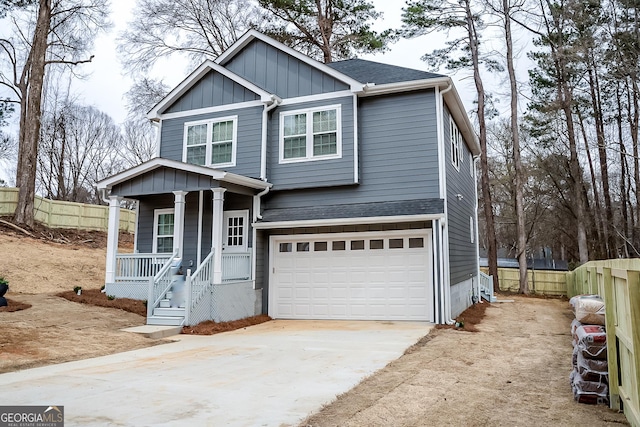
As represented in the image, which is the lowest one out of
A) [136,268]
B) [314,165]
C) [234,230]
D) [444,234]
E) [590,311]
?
[590,311]

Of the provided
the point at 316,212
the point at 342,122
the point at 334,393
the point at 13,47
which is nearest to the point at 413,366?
the point at 334,393

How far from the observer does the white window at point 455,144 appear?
12625mm

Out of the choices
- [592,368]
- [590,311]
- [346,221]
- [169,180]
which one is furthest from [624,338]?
[169,180]

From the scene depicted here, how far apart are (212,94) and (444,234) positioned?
7.53 metres

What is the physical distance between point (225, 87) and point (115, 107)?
93.0 feet

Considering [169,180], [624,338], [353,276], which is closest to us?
[624,338]

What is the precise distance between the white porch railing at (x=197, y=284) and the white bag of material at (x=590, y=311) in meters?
7.28

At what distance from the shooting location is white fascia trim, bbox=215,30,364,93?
1138cm

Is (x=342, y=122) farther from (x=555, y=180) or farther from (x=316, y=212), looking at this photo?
(x=555, y=180)

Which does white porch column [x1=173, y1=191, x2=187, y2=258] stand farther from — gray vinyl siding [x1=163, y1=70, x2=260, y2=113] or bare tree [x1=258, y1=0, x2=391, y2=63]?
bare tree [x1=258, y1=0, x2=391, y2=63]

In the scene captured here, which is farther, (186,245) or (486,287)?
(486,287)

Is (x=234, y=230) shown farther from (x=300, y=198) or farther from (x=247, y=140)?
(x=247, y=140)

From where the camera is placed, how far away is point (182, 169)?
1059cm

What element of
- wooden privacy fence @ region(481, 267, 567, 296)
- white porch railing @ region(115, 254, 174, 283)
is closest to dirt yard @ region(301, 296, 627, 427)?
white porch railing @ region(115, 254, 174, 283)
